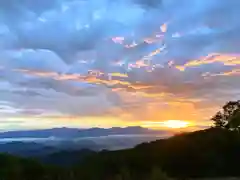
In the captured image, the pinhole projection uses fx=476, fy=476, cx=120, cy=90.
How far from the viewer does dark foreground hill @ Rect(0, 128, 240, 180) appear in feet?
86.9

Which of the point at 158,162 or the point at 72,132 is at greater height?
the point at 72,132

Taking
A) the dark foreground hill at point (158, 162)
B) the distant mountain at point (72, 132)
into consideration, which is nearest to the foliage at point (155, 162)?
the dark foreground hill at point (158, 162)

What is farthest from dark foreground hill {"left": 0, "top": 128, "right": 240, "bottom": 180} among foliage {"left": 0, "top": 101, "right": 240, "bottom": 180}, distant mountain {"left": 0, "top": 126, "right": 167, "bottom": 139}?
distant mountain {"left": 0, "top": 126, "right": 167, "bottom": 139}

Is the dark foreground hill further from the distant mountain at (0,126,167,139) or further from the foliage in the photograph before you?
the distant mountain at (0,126,167,139)

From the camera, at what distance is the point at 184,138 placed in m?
37.4

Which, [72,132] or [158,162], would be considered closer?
[158,162]

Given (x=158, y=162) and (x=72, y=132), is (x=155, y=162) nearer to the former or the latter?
(x=158, y=162)

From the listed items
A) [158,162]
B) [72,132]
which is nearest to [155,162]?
[158,162]

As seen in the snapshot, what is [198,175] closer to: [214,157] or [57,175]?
[214,157]

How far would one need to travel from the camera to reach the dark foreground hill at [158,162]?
86.9 ft

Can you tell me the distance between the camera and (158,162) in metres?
32.2

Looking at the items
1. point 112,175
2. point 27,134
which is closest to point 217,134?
point 112,175

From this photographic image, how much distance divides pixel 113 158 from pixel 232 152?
9.12 metres

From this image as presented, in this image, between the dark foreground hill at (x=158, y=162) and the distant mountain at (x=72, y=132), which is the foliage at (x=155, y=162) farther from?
the distant mountain at (x=72, y=132)
